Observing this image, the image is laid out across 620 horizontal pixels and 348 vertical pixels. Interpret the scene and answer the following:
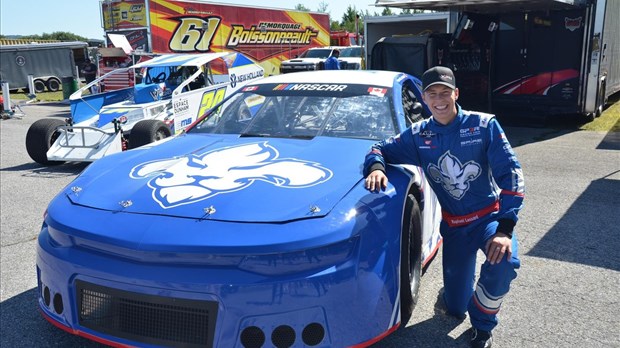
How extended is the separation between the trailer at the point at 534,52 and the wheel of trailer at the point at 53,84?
Answer: 19442 millimetres

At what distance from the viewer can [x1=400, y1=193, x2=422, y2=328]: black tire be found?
2703 millimetres

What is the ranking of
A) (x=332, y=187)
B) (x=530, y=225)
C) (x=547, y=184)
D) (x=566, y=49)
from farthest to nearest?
1. (x=566, y=49)
2. (x=547, y=184)
3. (x=530, y=225)
4. (x=332, y=187)

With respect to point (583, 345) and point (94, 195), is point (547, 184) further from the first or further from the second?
point (94, 195)

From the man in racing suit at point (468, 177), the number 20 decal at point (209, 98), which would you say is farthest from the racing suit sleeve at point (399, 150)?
the number 20 decal at point (209, 98)

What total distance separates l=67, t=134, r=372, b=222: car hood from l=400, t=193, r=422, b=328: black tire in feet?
1.19

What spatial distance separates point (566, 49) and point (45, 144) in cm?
941

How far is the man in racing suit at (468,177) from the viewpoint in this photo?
2613 millimetres

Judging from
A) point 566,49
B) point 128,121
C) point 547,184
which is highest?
point 566,49

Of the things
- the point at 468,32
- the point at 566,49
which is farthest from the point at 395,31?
the point at 566,49

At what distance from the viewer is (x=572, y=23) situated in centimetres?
1029

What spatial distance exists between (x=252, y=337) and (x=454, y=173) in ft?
4.37

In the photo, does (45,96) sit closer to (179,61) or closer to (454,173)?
(179,61)

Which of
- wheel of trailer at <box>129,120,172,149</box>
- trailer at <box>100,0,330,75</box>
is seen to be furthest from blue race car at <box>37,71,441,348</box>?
trailer at <box>100,0,330,75</box>

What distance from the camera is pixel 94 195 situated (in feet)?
8.73
